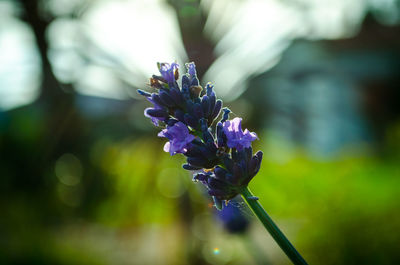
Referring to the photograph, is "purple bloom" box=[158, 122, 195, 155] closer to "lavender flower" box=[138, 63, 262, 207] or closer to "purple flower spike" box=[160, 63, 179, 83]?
"lavender flower" box=[138, 63, 262, 207]

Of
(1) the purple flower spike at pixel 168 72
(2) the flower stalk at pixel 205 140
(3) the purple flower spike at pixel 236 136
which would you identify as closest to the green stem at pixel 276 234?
(2) the flower stalk at pixel 205 140

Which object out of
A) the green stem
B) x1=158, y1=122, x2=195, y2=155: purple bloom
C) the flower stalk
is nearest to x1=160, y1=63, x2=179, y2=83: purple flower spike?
the flower stalk

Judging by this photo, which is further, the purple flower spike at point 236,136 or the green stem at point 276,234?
the purple flower spike at point 236,136

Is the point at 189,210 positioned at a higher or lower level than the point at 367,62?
lower

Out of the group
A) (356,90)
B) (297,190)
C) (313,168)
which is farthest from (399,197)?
(356,90)

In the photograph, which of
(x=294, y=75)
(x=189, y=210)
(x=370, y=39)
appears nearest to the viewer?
(x=189, y=210)

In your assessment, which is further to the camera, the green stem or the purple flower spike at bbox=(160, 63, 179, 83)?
the purple flower spike at bbox=(160, 63, 179, 83)

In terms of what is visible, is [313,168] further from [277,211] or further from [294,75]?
[294,75]

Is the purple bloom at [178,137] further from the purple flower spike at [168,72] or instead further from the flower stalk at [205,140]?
the purple flower spike at [168,72]
